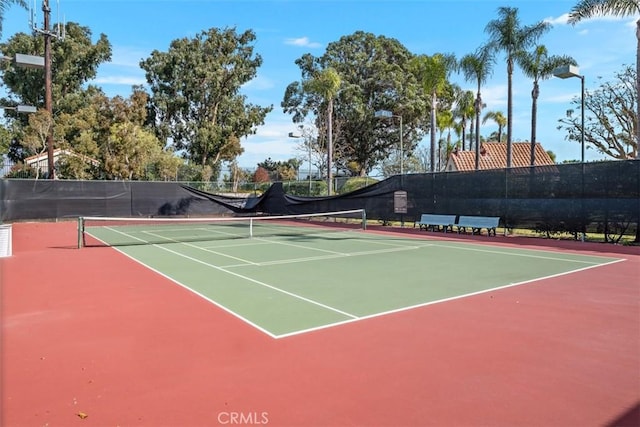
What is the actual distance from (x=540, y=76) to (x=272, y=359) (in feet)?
94.0

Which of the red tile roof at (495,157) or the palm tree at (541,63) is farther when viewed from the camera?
the red tile roof at (495,157)

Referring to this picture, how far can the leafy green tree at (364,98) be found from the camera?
42562 mm

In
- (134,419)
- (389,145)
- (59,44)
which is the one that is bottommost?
(134,419)

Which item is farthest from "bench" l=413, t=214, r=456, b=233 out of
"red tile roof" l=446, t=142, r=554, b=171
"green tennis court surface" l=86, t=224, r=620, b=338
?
"red tile roof" l=446, t=142, r=554, b=171

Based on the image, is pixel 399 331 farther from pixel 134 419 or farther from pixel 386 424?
pixel 134 419

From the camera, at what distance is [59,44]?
134ft

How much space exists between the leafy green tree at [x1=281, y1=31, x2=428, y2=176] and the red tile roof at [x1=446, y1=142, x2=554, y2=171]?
6.92m

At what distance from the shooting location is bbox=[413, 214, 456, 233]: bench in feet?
53.9

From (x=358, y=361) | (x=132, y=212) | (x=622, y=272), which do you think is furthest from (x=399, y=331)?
(x=132, y=212)

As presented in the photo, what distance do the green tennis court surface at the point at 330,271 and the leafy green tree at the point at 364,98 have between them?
30083mm

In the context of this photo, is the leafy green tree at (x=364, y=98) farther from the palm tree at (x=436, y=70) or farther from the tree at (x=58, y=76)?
the tree at (x=58, y=76)

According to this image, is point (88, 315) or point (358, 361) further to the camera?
point (88, 315)

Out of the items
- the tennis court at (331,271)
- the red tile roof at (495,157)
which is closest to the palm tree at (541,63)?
the red tile roof at (495,157)

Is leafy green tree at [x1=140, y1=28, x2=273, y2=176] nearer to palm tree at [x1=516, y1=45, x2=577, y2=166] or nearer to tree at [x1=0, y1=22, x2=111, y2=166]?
tree at [x1=0, y1=22, x2=111, y2=166]
